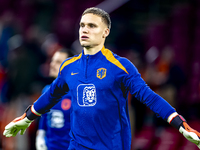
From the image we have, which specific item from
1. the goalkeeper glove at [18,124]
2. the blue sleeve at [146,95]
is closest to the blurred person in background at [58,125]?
the goalkeeper glove at [18,124]

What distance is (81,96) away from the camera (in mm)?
3291

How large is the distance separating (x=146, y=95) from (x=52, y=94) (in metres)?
0.99

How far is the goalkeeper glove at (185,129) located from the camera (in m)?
2.86

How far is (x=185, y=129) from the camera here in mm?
2918

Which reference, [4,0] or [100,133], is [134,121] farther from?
[4,0]

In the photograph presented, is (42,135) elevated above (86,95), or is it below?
below

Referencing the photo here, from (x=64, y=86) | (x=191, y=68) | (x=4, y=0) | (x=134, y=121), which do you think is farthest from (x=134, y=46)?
(x=64, y=86)

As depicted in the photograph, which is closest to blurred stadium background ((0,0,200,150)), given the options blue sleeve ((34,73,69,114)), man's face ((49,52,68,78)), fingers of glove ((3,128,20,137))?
man's face ((49,52,68,78))

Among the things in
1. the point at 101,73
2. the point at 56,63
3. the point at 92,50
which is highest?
the point at 56,63

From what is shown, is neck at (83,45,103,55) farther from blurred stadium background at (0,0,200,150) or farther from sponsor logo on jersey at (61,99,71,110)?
blurred stadium background at (0,0,200,150)

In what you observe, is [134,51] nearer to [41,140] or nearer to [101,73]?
[41,140]

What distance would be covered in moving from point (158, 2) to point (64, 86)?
6410mm

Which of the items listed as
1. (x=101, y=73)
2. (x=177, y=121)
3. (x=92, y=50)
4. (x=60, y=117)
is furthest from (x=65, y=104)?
A: (x=177, y=121)

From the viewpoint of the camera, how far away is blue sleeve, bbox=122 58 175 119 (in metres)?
3.01
